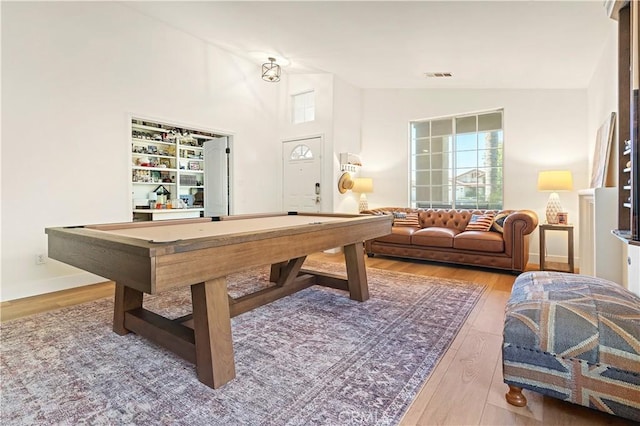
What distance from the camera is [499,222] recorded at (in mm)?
4289

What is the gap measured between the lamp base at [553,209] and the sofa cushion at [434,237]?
111cm

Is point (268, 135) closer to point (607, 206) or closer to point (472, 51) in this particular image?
point (472, 51)

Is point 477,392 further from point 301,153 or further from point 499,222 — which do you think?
point 301,153

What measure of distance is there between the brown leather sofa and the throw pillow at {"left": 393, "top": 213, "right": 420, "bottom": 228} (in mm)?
69

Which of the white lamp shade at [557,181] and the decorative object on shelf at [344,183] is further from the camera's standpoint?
the decorative object on shelf at [344,183]

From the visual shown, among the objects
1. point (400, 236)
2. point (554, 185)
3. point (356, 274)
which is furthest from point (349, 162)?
point (356, 274)

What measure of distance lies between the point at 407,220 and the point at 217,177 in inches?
131

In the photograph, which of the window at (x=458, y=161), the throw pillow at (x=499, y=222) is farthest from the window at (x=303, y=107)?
the throw pillow at (x=499, y=222)

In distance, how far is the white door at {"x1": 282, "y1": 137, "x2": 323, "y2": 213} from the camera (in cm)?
561

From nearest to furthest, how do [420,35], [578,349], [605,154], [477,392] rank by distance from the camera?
[578,349] → [477,392] → [605,154] → [420,35]

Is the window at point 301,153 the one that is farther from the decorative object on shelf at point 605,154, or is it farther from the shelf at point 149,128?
the decorative object on shelf at point 605,154

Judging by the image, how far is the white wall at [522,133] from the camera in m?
4.37

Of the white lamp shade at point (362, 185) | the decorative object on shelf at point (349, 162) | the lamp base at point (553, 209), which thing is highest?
the decorative object on shelf at point (349, 162)

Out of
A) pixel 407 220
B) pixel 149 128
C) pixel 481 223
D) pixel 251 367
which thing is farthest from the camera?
pixel 149 128
